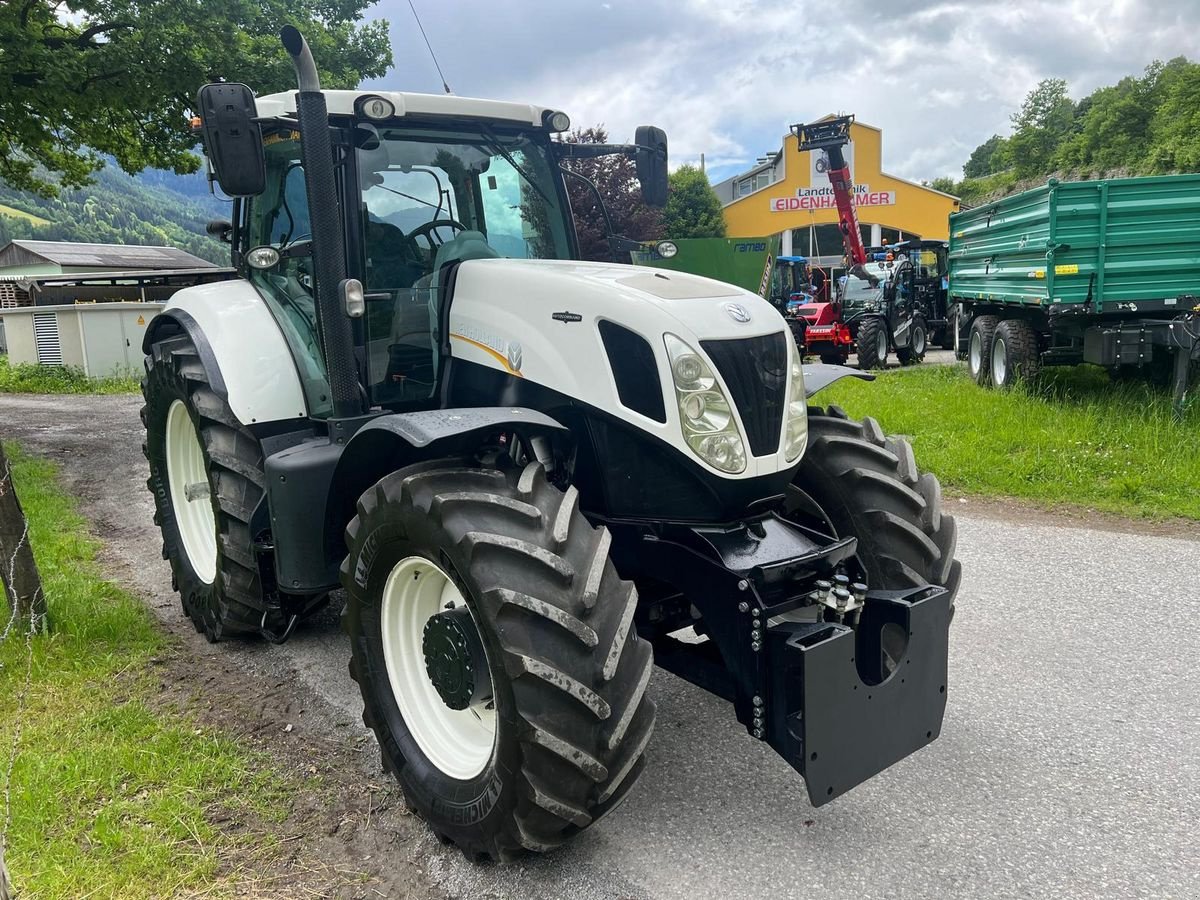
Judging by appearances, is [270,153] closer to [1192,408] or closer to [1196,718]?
[1196,718]

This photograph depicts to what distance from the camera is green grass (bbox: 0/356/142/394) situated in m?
17.5

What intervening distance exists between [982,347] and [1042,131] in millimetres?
50211

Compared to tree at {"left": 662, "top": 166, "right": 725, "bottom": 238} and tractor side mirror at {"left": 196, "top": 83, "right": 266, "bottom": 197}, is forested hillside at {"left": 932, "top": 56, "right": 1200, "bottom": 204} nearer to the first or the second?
tree at {"left": 662, "top": 166, "right": 725, "bottom": 238}

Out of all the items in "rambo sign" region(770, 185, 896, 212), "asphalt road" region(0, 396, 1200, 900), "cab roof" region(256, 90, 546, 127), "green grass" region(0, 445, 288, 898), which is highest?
"rambo sign" region(770, 185, 896, 212)

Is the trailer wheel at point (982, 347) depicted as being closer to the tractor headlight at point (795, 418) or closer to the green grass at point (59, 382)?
the tractor headlight at point (795, 418)

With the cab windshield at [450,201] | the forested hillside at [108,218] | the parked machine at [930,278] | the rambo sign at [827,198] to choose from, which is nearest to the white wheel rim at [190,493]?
the cab windshield at [450,201]

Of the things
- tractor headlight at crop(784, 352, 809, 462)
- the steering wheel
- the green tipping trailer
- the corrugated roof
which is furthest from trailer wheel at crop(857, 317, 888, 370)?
the corrugated roof

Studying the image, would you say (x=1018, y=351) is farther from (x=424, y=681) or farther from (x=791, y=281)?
(x=791, y=281)

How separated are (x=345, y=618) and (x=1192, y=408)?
853cm

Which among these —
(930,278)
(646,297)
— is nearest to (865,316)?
(930,278)

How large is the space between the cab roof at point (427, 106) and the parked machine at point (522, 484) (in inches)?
0.5

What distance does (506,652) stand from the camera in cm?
238

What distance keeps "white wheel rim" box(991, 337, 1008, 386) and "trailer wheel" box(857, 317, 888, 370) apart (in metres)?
4.53

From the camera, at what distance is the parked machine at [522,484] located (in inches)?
97.8
